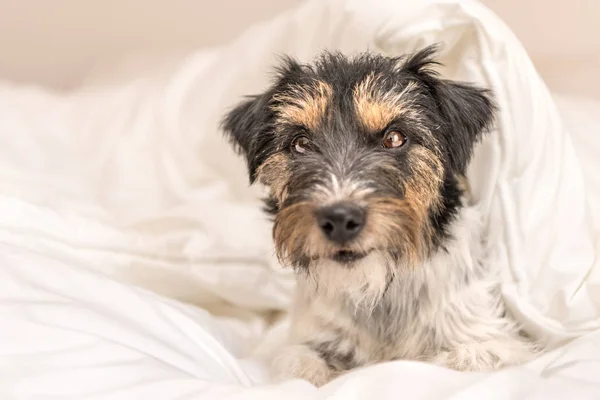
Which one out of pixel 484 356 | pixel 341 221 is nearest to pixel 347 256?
pixel 341 221

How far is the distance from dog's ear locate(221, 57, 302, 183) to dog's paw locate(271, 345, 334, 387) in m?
0.55

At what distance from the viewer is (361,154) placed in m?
1.78

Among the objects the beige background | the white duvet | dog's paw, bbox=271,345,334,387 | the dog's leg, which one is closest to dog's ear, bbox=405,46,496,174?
the white duvet

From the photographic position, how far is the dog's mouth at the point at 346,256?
5.43ft

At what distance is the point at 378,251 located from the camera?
1.68 metres

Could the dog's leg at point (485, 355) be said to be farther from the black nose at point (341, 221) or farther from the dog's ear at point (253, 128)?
→ the dog's ear at point (253, 128)

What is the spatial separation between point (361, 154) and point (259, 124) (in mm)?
384

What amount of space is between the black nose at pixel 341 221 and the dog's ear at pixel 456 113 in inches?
17.8

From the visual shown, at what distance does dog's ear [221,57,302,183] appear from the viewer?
2.00 m

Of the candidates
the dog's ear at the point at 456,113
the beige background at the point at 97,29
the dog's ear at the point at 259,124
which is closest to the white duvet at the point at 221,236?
the dog's ear at the point at 456,113

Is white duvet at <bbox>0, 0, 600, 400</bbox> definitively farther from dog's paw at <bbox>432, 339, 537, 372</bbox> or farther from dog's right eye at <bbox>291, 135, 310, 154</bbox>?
dog's right eye at <bbox>291, 135, 310, 154</bbox>

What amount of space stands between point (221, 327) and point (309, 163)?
0.79 m

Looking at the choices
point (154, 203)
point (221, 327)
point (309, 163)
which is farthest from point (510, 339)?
point (154, 203)

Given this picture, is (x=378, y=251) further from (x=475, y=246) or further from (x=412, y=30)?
(x=412, y=30)
